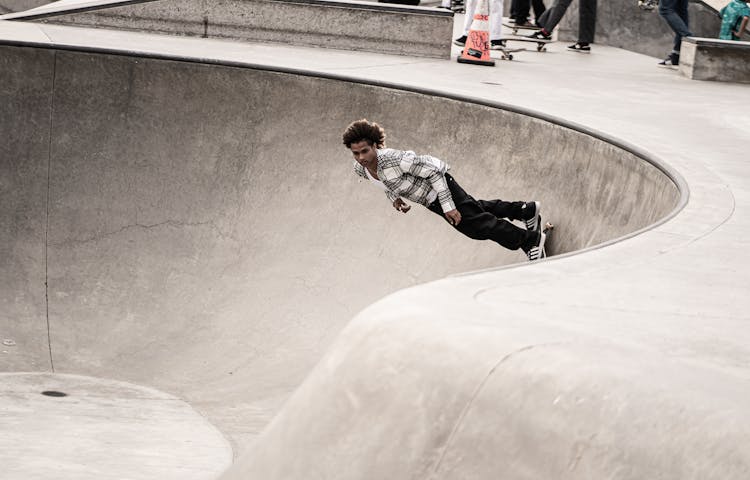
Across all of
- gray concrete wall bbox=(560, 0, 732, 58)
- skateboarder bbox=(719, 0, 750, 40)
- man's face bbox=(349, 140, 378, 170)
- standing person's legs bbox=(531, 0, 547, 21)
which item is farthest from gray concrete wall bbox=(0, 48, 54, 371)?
gray concrete wall bbox=(560, 0, 732, 58)

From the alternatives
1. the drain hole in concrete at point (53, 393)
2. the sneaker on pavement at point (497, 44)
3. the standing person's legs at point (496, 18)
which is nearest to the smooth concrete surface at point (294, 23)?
the standing person's legs at point (496, 18)

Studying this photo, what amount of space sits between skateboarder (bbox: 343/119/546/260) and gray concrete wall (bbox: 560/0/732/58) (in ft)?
37.6

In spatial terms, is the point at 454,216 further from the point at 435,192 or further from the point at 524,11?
the point at 524,11

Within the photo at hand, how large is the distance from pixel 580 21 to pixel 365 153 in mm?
10335

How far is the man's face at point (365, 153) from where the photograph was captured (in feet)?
23.3

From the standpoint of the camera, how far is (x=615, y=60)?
15.7m

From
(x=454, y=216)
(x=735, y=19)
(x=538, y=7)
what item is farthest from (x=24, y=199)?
(x=735, y=19)

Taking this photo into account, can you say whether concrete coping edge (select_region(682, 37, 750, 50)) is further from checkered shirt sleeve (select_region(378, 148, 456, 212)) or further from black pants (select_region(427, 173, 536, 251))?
checkered shirt sleeve (select_region(378, 148, 456, 212))

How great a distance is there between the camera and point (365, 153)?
713cm

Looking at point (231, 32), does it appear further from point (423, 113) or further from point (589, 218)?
point (589, 218)

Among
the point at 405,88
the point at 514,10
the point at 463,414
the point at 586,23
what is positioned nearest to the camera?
the point at 463,414

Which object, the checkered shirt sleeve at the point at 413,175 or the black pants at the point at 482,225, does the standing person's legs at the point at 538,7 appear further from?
the checkered shirt sleeve at the point at 413,175

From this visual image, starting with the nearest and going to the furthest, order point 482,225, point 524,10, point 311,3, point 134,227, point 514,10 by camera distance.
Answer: point 482,225 < point 134,227 < point 311,3 < point 524,10 < point 514,10

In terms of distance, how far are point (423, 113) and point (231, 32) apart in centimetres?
504
